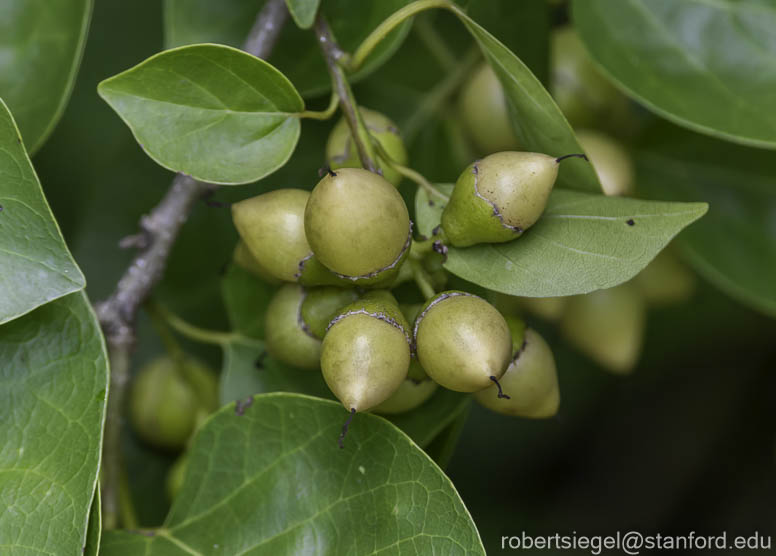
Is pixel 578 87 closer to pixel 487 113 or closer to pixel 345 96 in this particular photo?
pixel 487 113

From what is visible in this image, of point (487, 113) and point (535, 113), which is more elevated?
point (535, 113)

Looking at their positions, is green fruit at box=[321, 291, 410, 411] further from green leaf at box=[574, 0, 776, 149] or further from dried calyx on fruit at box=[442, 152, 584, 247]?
green leaf at box=[574, 0, 776, 149]

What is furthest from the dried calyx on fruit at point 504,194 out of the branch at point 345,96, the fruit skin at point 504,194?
the branch at point 345,96

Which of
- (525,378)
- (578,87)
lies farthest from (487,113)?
(525,378)

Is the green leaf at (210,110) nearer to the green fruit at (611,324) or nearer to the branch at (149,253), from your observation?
the branch at (149,253)

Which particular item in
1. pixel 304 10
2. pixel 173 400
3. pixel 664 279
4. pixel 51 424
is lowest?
pixel 173 400

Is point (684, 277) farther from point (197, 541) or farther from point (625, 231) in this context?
point (197, 541)
